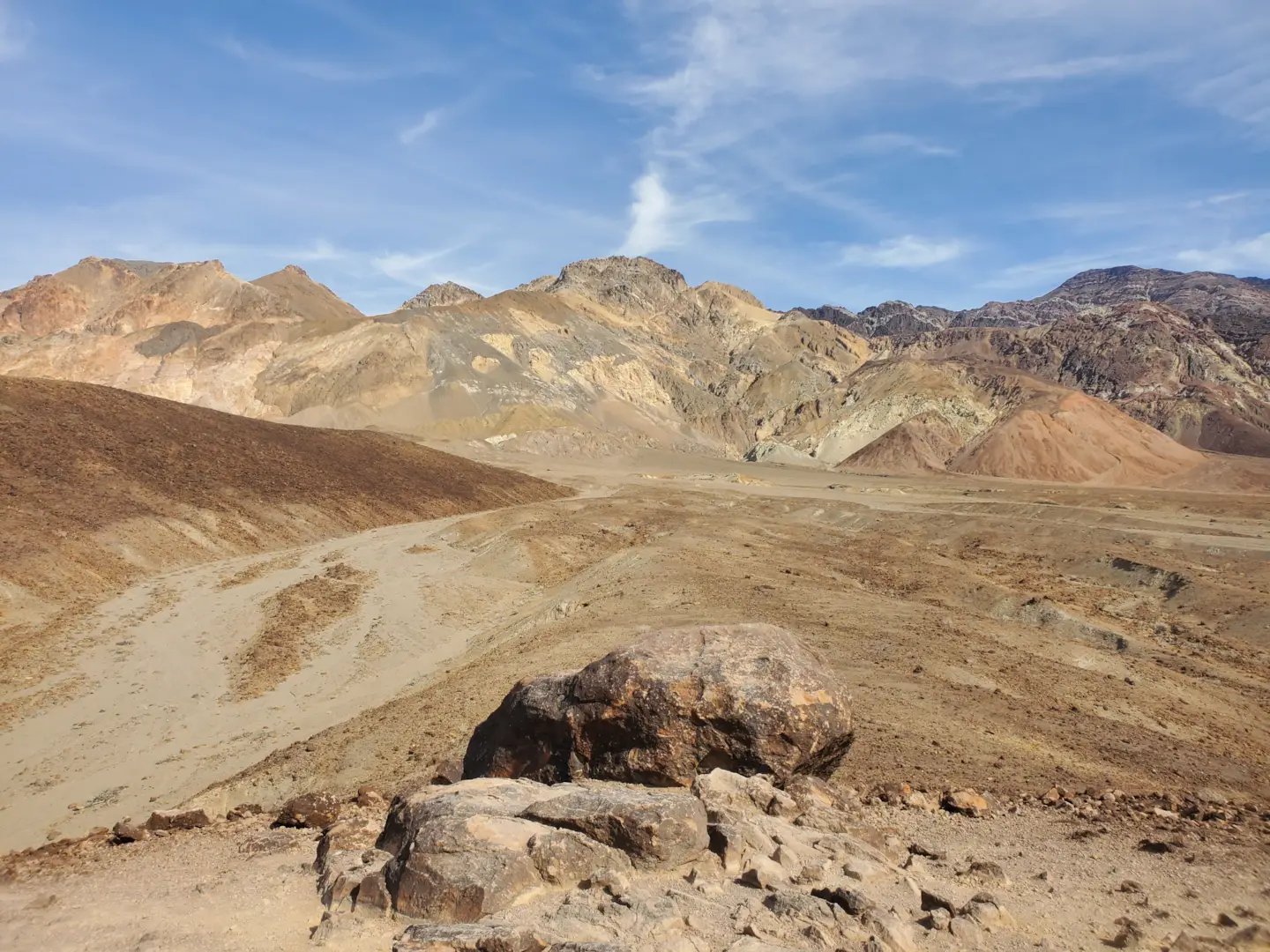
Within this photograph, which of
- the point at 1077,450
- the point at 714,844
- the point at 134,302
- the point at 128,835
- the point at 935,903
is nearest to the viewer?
the point at 935,903

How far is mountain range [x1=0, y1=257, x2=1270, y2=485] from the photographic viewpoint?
84812 mm

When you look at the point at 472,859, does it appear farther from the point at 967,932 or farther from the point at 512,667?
the point at 512,667

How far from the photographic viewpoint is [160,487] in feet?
104

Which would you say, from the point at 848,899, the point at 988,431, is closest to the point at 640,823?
the point at 848,899

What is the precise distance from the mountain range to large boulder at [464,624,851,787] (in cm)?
7414

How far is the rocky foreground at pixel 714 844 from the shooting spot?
213 inches

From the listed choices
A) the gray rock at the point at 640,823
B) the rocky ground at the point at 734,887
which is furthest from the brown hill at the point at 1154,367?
the gray rock at the point at 640,823

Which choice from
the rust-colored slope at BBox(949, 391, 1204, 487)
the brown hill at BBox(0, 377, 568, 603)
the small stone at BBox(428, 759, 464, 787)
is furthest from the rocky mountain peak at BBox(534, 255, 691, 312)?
the small stone at BBox(428, 759, 464, 787)

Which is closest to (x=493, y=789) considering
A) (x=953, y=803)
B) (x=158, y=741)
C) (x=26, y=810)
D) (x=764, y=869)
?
(x=764, y=869)

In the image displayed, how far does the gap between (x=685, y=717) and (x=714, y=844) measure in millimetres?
1745

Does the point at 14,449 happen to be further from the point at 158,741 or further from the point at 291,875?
the point at 291,875

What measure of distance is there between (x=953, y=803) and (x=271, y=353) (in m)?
97.4

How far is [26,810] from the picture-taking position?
469 inches

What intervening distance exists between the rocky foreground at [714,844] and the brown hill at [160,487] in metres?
19.0
